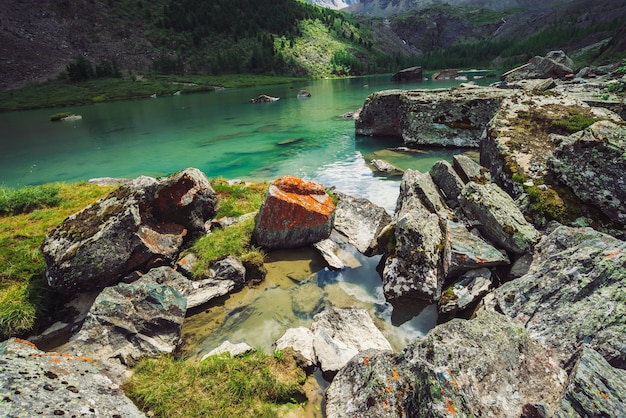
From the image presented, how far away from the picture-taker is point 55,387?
15.3 feet

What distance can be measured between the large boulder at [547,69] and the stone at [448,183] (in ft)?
179

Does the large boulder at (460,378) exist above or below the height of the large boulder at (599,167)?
below

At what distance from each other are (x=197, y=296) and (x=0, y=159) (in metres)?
39.6

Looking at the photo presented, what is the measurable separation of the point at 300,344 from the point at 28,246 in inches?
423

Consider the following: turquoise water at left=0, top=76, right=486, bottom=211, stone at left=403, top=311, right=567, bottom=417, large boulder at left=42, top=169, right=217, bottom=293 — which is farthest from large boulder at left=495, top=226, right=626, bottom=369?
large boulder at left=42, top=169, right=217, bottom=293

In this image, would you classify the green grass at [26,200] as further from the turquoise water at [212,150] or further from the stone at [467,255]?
the stone at [467,255]

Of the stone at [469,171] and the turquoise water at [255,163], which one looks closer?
the turquoise water at [255,163]

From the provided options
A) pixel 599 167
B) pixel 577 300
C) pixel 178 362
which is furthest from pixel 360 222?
pixel 178 362

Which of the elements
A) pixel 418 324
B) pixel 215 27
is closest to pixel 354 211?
pixel 418 324

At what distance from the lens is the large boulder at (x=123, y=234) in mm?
8781

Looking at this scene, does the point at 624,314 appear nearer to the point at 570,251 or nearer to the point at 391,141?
the point at 570,251

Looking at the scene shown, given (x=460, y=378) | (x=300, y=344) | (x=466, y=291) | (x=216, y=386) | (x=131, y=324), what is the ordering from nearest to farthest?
(x=460, y=378), (x=216, y=386), (x=300, y=344), (x=131, y=324), (x=466, y=291)

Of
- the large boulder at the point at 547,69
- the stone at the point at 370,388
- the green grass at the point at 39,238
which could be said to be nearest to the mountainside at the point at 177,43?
the large boulder at the point at 547,69

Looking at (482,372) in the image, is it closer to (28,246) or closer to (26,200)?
(28,246)
